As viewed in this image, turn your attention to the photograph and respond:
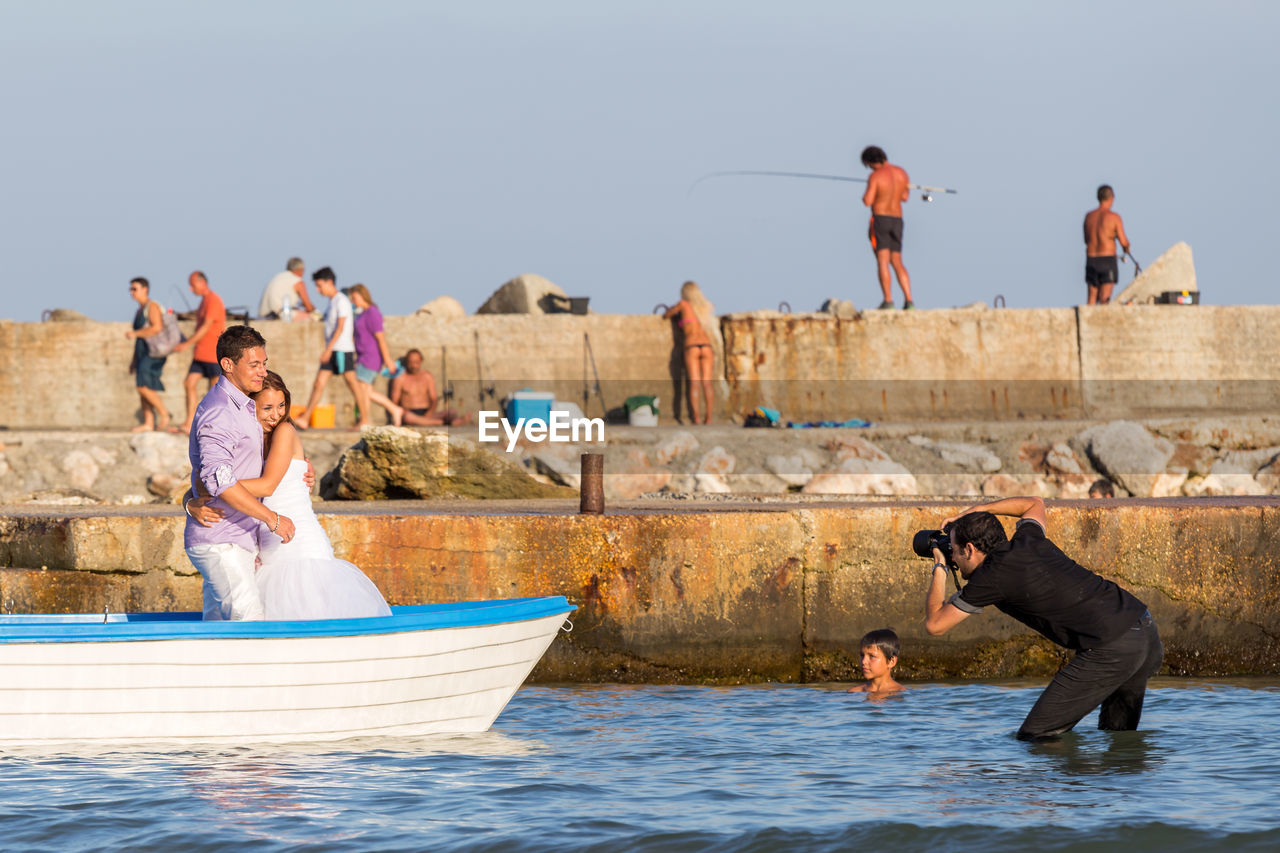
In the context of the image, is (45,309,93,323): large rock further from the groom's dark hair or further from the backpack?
the groom's dark hair

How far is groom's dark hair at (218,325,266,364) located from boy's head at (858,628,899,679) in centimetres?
393

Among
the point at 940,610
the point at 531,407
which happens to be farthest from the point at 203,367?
the point at 940,610

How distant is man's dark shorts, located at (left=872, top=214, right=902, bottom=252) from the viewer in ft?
55.9

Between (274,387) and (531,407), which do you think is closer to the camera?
(274,387)

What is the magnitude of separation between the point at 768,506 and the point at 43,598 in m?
4.34

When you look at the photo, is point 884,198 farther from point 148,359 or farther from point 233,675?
point 233,675

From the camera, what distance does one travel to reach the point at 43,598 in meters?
8.52

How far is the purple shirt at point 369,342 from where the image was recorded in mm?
14523

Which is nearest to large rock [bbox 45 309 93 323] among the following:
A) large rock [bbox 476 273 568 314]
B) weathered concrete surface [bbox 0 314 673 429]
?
Answer: weathered concrete surface [bbox 0 314 673 429]

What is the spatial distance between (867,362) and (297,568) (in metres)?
11.8

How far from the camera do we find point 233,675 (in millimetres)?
6375

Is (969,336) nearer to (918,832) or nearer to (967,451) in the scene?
(967,451)

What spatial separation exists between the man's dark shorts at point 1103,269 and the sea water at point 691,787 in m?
11.3

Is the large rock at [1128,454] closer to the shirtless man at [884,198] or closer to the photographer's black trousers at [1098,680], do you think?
the shirtless man at [884,198]
